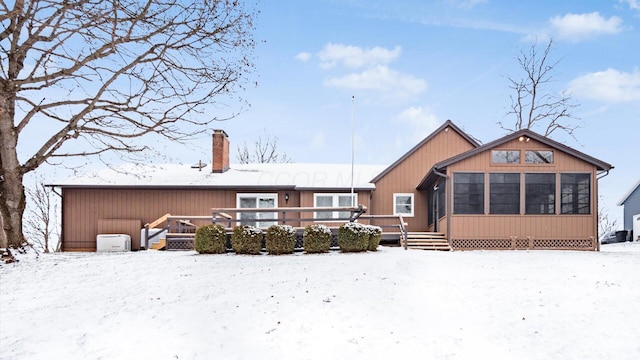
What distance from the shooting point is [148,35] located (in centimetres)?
1595

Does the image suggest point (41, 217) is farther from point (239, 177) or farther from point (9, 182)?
point (9, 182)

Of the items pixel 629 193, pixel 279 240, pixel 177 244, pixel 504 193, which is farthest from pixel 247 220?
pixel 629 193

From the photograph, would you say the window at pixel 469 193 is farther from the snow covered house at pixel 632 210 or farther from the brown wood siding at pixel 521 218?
the snow covered house at pixel 632 210

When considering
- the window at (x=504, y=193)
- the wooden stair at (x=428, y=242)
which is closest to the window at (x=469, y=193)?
the window at (x=504, y=193)

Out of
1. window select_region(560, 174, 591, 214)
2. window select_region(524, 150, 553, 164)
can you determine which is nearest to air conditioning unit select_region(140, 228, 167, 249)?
window select_region(524, 150, 553, 164)

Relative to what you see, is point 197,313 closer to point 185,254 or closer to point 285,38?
point 185,254

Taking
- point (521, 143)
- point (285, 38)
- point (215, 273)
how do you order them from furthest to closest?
1. point (521, 143)
2. point (285, 38)
3. point (215, 273)

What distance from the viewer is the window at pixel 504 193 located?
20562 mm

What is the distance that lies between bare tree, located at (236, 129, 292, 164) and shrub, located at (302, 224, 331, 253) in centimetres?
2592

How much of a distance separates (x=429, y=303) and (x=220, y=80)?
9231 millimetres

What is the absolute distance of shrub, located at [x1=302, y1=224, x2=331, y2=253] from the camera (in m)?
18.6

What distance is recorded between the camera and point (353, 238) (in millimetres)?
18516

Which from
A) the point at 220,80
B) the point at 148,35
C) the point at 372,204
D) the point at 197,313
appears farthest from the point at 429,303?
the point at 372,204

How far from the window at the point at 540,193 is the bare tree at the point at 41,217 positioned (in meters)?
29.7
